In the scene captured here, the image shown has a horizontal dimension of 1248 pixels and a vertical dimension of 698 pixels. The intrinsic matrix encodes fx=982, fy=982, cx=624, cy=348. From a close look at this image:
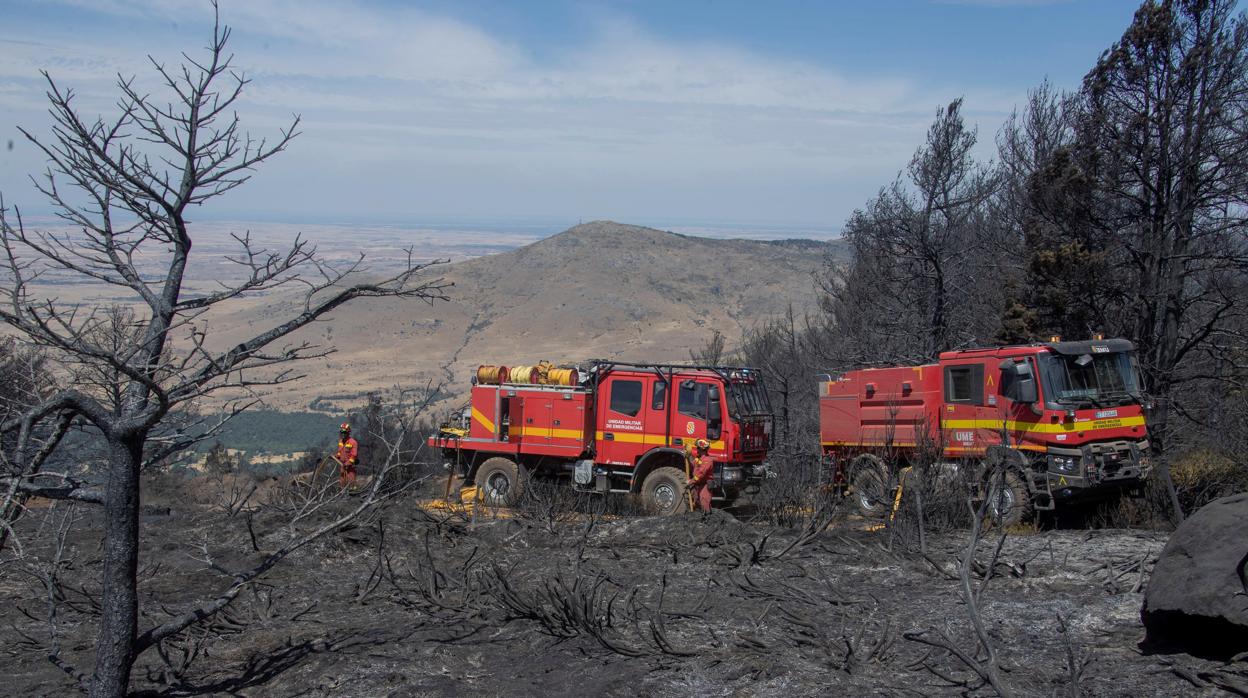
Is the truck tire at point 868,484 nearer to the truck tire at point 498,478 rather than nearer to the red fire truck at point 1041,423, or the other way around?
the red fire truck at point 1041,423

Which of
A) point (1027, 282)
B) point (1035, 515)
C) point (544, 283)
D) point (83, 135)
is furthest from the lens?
point (544, 283)

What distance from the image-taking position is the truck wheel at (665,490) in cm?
1594

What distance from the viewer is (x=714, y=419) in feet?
53.1

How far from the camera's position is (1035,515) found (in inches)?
547

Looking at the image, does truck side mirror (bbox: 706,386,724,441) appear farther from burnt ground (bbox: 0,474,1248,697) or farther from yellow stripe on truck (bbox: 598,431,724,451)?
burnt ground (bbox: 0,474,1248,697)

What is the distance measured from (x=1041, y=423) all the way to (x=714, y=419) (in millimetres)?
5022

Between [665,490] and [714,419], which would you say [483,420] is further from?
[714,419]

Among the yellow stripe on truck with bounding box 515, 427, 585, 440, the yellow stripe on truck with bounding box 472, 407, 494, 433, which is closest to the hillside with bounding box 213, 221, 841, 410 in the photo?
the yellow stripe on truck with bounding box 472, 407, 494, 433

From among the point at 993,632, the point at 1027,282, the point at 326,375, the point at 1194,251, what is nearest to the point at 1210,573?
the point at 993,632

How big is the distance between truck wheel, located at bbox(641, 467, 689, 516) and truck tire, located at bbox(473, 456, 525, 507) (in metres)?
2.37

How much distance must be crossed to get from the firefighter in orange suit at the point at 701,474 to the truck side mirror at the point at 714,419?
577 mm

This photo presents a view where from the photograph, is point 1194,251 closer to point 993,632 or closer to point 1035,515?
point 1035,515

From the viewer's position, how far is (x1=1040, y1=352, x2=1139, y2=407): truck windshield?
44.3 ft

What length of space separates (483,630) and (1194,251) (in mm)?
16507
